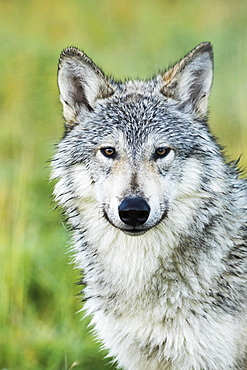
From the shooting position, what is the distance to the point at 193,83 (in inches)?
190

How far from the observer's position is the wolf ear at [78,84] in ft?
15.4

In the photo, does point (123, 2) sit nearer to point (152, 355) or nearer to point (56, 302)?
point (56, 302)

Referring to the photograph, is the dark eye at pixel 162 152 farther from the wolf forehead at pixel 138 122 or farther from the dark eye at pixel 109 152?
the dark eye at pixel 109 152

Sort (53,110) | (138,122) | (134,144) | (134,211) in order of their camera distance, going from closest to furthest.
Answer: (134,211) < (134,144) < (138,122) < (53,110)

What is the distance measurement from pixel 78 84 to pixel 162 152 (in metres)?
0.96

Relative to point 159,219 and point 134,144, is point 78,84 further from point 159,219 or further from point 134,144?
point 159,219

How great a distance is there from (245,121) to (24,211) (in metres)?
3.57

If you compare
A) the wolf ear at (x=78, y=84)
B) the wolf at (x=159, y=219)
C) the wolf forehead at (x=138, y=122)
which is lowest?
the wolf at (x=159, y=219)

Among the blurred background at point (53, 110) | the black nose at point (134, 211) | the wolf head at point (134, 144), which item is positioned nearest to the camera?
the black nose at point (134, 211)

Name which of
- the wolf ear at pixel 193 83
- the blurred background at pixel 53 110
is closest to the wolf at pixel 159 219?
the wolf ear at pixel 193 83

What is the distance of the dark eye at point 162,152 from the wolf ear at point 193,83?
1.68 ft

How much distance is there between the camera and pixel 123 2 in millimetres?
13109

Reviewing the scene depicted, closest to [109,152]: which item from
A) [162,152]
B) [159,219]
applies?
[162,152]

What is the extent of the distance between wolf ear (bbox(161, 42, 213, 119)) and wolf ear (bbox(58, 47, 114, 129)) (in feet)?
1.67
